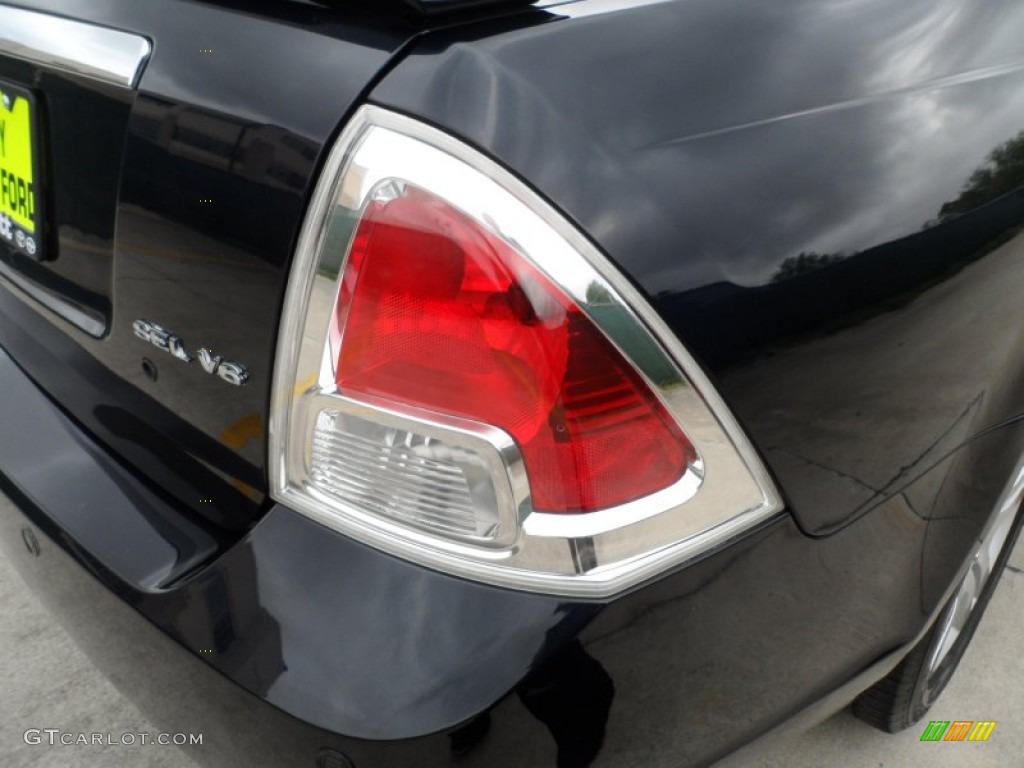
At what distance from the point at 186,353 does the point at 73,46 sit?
0.40 metres

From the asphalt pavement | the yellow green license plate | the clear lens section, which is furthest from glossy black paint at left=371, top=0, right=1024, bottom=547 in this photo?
the asphalt pavement

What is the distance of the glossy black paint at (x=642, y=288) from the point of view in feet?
3.18

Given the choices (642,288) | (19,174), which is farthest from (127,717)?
(642,288)

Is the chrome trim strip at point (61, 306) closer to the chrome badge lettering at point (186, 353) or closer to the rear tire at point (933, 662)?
the chrome badge lettering at point (186, 353)

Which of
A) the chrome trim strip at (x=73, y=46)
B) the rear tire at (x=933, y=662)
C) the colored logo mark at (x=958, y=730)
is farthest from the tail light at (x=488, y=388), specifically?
the colored logo mark at (x=958, y=730)

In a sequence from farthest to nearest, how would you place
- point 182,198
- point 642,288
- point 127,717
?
point 127,717, point 182,198, point 642,288

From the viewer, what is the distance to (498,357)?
97 cm

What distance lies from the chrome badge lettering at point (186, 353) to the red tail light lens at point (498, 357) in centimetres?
17

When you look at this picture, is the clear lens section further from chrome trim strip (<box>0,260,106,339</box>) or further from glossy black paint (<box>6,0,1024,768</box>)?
chrome trim strip (<box>0,260,106,339</box>)

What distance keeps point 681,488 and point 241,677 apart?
0.49 m

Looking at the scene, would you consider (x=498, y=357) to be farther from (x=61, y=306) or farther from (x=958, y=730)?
(x=958, y=730)

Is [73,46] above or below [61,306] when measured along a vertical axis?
above

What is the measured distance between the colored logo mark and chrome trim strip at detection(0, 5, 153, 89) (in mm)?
1969

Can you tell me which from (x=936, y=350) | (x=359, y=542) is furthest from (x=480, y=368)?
(x=936, y=350)
